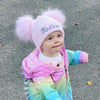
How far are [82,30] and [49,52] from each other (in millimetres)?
3040

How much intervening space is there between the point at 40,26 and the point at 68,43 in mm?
2616

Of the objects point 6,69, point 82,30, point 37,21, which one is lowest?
point 6,69

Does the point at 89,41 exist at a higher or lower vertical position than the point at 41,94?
lower

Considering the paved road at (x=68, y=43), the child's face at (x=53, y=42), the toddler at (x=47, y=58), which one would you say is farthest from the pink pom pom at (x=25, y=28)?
the paved road at (x=68, y=43)

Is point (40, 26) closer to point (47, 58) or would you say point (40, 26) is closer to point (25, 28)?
point (25, 28)

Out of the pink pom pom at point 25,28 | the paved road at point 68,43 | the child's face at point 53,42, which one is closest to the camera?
the child's face at point 53,42

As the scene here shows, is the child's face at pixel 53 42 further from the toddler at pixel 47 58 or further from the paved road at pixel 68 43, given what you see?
the paved road at pixel 68 43

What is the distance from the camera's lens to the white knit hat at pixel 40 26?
2.19 meters

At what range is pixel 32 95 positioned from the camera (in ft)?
7.48

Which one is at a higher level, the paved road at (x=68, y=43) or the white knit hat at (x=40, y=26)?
the white knit hat at (x=40, y=26)

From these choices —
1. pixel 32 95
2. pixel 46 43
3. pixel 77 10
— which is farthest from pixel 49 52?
pixel 77 10

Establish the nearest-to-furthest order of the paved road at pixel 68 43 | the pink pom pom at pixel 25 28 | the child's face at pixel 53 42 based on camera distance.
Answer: the child's face at pixel 53 42 → the pink pom pom at pixel 25 28 → the paved road at pixel 68 43

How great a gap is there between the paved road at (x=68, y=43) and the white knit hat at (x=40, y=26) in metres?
1.56

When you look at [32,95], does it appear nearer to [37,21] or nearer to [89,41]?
Answer: [37,21]
